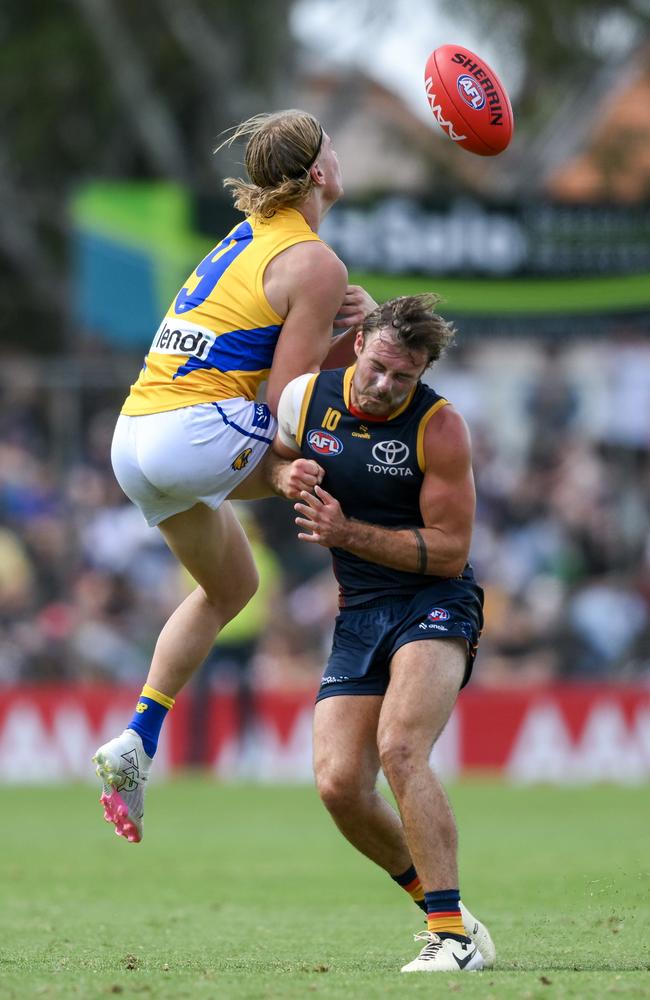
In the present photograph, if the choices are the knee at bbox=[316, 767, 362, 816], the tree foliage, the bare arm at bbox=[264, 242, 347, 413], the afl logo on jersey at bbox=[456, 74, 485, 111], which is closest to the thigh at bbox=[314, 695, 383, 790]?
the knee at bbox=[316, 767, 362, 816]

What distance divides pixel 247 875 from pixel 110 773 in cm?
363

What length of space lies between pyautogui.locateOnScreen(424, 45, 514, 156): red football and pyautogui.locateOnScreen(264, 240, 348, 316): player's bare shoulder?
78 cm

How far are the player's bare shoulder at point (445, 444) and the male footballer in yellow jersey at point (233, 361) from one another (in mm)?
429

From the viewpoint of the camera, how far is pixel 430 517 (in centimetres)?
646

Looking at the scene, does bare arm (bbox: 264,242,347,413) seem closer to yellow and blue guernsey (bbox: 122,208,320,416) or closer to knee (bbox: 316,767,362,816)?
yellow and blue guernsey (bbox: 122,208,320,416)

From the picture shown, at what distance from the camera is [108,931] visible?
7.49 metres

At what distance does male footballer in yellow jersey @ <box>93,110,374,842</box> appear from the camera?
21.5ft

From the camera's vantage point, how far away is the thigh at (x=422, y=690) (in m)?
6.27

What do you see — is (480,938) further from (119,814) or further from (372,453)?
(372,453)

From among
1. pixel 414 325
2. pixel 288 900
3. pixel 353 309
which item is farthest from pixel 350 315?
pixel 288 900

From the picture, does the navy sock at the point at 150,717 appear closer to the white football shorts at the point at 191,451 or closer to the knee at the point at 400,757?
the white football shorts at the point at 191,451

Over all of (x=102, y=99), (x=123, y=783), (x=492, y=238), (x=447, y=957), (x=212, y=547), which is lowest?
(x=447, y=957)

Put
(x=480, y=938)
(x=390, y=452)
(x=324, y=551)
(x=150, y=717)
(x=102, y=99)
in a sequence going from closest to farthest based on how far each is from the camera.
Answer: (x=480, y=938) → (x=390, y=452) → (x=150, y=717) → (x=324, y=551) → (x=102, y=99)

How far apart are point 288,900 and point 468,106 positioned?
410cm
